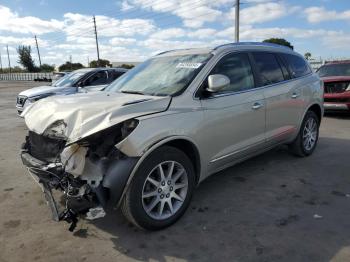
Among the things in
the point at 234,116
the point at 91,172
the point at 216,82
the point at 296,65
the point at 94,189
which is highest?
the point at 296,65

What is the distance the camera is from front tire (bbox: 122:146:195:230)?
3.43 metres

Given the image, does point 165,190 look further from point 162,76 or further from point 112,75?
point 112,75

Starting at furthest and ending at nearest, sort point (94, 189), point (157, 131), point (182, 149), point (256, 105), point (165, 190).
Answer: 1. point (256, 105)
2. point (182, 149)
3. point (165, 190)
4. point (157, 131)
5. point (94, 189)

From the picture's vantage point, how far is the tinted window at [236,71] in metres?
4.49

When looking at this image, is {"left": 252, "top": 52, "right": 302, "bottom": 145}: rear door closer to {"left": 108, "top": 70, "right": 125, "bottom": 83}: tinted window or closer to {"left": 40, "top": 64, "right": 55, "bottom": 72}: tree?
{"left": 108, "top": 70, "right": 125, "bottom": 83}: tinted window

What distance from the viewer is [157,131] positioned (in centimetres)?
352

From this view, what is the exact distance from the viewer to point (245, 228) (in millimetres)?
3752

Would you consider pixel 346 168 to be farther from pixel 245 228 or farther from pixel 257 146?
pixel 245 228

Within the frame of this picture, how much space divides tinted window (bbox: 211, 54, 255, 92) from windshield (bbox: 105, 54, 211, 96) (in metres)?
0.22

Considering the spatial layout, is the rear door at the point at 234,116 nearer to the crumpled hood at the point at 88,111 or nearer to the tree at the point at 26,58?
the crumpled hood at the point at 88,111

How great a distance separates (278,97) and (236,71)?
961mm

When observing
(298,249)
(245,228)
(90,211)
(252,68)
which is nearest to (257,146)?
(252,68)

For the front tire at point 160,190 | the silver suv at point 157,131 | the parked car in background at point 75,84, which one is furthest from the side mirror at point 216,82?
the parked car in background at point 75,84

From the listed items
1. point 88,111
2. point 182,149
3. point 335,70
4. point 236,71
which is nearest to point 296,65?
point 236,71
